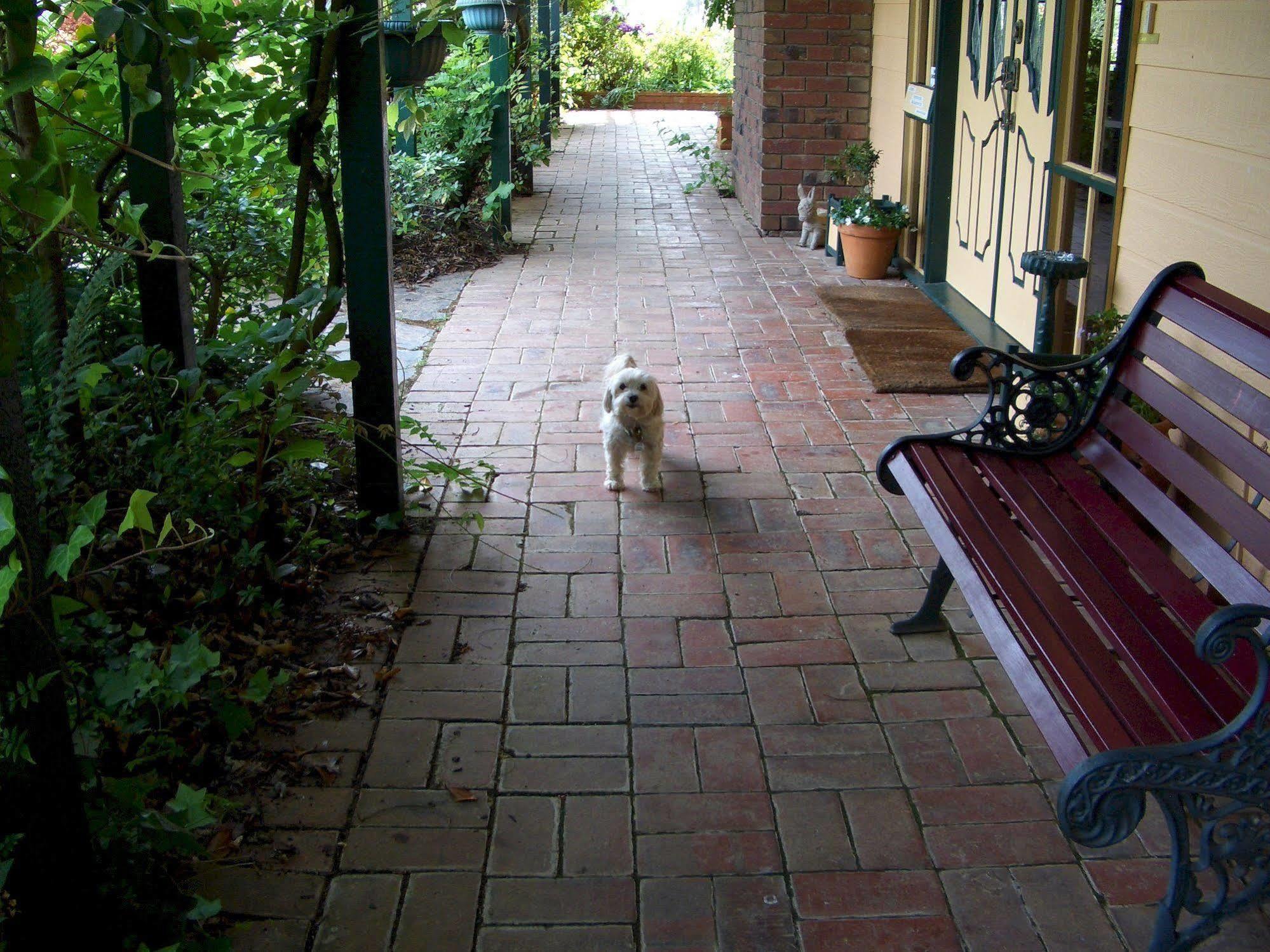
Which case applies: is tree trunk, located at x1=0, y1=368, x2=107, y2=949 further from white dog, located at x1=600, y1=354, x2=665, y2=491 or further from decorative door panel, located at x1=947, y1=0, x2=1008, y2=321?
decorative door panel, located at x1=947, y1=0, x2=1008, y2=321

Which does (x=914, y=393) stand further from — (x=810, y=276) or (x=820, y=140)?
(x=820, y=140)

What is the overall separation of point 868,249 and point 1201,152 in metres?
4.02

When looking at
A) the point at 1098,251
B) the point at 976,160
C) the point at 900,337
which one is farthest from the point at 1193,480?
the point at 976,160

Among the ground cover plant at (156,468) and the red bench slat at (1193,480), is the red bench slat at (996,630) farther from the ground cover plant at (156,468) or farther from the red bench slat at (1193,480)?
the ground cover plant at (156,468)

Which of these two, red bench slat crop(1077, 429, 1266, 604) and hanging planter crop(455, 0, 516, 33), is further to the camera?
hanging planter crop(455, 0, 516, 33)

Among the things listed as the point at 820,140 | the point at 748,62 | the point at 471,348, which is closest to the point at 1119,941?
the point at 471,348

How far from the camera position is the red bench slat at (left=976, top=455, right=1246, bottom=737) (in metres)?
2.14

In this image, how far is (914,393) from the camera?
536 cm

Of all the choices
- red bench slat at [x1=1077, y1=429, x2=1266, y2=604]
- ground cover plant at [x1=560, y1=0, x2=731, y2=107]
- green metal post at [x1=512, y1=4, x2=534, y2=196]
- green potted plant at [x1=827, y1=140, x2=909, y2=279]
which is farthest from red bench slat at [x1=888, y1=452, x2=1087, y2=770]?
ground cover plant at [x1=560, y1=0, x2=731, y2=107]

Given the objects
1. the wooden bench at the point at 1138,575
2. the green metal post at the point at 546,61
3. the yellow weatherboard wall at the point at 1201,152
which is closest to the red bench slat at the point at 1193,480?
the wooden bench at the point at 1138,575

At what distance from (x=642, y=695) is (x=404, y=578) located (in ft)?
3.22

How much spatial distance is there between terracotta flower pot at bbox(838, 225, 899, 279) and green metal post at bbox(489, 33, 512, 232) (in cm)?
263

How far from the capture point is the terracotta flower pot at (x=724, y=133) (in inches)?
548

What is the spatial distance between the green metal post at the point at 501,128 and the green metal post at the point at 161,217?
5796mm
